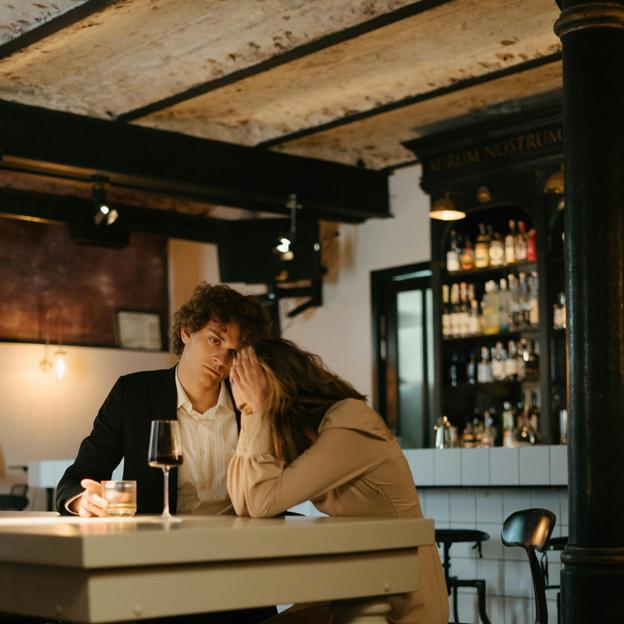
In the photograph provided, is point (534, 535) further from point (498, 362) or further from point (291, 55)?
point (498, 362)

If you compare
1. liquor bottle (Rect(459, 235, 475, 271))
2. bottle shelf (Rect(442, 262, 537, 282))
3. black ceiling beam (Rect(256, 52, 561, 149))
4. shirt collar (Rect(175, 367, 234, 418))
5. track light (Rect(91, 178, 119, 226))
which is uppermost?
black ceiling beam (Rect(256, 52, 561, 149))

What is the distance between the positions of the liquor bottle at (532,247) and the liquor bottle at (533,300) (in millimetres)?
89

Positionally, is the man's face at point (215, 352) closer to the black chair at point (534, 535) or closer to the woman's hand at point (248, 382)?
the woman's hand at point (248, 382)

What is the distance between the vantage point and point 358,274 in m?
8.70

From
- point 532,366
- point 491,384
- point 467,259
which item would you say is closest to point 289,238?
point 467,259

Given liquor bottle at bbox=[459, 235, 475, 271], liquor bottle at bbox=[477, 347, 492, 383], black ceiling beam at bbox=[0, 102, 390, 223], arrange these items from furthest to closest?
1. liquor bottle at bbox=[459, 235, 475, 271]
2. liquor bottle at bbox=[477, 347, 492, 383]
3. black ceiling beam at bbox=[0, 102, 390, 223]

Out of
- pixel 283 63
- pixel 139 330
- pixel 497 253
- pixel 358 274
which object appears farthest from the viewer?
pixel 139 330

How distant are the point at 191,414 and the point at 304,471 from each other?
2.24 ft

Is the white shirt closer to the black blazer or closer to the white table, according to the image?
the black blazer

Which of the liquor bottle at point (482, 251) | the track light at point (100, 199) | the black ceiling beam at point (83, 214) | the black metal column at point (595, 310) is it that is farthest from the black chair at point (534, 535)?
the black ceiling beam at point (83, 214)

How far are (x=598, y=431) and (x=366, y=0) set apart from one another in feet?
8.87

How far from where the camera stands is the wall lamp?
7129mm

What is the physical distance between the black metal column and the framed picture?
712cm

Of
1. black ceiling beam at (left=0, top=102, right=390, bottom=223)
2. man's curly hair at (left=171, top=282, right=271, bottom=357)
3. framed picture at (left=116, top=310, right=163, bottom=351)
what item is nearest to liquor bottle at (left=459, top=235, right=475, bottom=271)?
black ceiling beam at (left=0, top=102, right=390, bottom=223)
